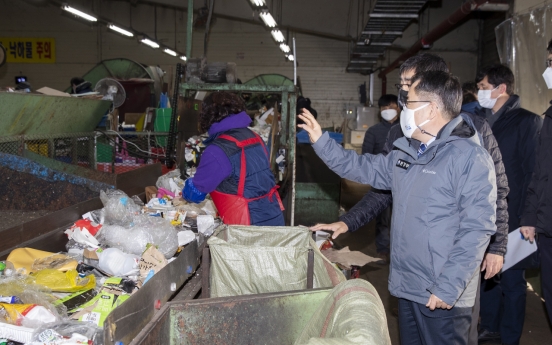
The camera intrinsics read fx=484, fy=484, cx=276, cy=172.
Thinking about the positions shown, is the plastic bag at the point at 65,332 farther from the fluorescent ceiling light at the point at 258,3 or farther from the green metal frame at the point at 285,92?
the fluorescent ceiling light at the point at 258,3

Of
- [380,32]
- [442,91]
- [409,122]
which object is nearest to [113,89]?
[380,32]

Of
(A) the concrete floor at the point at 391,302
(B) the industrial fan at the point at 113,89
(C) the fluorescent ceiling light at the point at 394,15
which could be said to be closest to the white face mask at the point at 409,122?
(A) the concrete floor at the point at 391,302

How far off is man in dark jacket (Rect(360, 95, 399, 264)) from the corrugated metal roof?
3894 mm

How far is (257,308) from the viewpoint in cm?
180

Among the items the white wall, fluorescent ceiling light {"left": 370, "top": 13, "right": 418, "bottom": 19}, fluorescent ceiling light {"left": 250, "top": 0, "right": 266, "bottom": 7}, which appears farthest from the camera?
the white wall

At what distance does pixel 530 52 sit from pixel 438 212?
11.4 feet

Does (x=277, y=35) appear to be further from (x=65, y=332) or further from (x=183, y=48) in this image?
(x=65, y=332)

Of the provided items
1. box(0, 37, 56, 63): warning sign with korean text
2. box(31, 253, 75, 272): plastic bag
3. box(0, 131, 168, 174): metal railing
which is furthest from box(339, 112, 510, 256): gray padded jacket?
box(0, 37, 56, 63): warning sign with korean text

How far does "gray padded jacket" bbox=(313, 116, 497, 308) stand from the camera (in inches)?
70.6

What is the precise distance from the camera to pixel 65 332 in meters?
1.60

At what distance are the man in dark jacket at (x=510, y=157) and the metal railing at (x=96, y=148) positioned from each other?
3.67 meters

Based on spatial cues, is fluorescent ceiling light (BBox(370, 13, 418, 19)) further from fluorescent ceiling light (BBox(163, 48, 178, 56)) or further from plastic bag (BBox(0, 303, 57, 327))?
plastic bag (BBox(0, 303, 57, 327))

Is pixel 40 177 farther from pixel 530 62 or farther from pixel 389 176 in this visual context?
pixel 530 62

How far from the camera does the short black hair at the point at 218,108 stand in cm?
303
